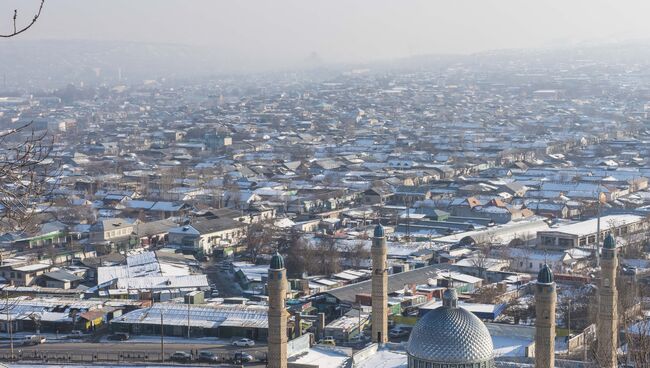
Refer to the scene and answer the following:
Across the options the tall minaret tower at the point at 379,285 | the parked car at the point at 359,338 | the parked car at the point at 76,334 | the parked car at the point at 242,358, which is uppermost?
the tall minaret tower at the point at 379,285

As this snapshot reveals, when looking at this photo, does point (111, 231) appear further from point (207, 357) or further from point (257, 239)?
point (207, 357)

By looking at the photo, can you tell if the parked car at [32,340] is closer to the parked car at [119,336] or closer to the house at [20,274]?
the parked car at [119,336]

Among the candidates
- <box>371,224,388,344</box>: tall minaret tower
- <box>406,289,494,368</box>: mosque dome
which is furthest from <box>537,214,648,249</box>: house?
<box>406,289,494,368</box>: mosque dome

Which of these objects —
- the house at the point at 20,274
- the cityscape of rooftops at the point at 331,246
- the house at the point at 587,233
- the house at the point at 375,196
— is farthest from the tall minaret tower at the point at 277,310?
the house at the point at 375,196

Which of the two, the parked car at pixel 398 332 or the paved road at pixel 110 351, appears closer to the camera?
the paved road at pixel 110 351

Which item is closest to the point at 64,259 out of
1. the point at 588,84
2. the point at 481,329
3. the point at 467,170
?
the point at 481,329

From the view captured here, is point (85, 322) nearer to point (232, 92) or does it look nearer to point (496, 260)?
point (496, 260)

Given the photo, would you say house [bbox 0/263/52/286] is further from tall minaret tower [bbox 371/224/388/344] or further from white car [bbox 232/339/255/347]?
tall minaret tower [bbox 371/224/388/344]
